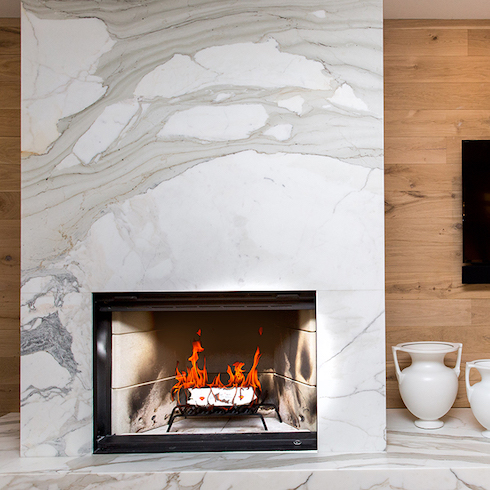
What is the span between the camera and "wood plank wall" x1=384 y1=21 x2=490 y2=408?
2.08 m

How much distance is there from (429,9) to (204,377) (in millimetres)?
2008

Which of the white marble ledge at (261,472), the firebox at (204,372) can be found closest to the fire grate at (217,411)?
the firebox at (204,372)

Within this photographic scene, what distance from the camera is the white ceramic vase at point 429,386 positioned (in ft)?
5.61

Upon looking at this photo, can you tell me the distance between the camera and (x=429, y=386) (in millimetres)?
1704

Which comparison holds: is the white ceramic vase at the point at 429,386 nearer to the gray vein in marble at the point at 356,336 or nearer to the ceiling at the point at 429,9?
the gray vein in marble at the point at 356,336

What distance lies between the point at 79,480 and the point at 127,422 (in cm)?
A: 30

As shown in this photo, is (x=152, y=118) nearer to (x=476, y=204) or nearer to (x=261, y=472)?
(x=261, y=472)

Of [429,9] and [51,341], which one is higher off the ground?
[429,9]

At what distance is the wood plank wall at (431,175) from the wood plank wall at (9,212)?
1810mm

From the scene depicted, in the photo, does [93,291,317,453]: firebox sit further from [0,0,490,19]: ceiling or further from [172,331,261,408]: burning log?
[0,0,490,19]: ceiling

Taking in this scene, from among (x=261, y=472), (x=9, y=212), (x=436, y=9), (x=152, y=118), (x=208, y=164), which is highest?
(x=436, y=9)

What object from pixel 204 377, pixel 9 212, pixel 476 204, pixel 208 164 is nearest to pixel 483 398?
pixel 476 204

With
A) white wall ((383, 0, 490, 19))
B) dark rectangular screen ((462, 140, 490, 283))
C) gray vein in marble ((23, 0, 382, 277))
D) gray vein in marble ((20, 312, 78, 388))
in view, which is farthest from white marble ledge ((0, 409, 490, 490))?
white wall ((383, 0, 490, 19))

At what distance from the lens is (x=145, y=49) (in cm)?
163
